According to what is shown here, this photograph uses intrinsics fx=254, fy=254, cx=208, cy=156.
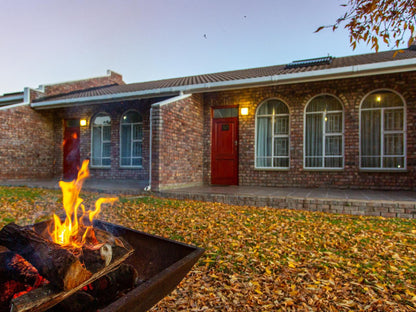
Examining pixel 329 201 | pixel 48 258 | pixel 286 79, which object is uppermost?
pixel 286 79

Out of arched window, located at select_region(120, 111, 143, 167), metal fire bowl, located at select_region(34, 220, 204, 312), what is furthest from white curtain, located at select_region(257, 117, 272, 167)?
metal fire bowl, located at select_region(34, 220, 204, 312)

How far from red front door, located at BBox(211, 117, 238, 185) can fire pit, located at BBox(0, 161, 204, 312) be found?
6.74 metres

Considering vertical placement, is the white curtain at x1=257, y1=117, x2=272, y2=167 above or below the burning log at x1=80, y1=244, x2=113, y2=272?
above

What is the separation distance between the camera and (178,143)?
298 inches

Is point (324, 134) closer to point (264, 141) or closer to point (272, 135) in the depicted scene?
point (272, 135)

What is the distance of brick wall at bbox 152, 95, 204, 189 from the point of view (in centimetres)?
682

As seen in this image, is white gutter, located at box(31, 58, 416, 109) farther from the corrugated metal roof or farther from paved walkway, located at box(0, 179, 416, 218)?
paved walkway, located at box(0, 179, 416, 218)

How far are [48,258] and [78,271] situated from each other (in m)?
0.15

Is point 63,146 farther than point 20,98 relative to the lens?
No

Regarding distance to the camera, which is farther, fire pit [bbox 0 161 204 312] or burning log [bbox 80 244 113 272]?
burning log [bbox 80 244 113 272]

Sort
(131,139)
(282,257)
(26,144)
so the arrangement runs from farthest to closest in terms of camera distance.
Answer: (26,144)
(131,139)
(282,257)

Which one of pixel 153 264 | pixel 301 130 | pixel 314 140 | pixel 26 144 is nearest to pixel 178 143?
pixel 301 130

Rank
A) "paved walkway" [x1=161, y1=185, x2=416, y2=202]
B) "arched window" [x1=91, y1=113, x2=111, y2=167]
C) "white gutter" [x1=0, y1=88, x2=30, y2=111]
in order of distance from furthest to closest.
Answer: "arched window" [x1=91, y1=113, x2=111, y2=167] < "white gutter" [x1=0, y1=88, x2=30, y2=111] < "paved walkway" [x1=161, y1=185, x2=416, y2=202]

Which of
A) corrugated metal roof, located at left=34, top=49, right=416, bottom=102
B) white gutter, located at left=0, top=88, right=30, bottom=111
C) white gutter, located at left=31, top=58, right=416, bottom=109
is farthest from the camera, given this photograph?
white gutter, located at left=0, top=88, right=30, bottom=111
